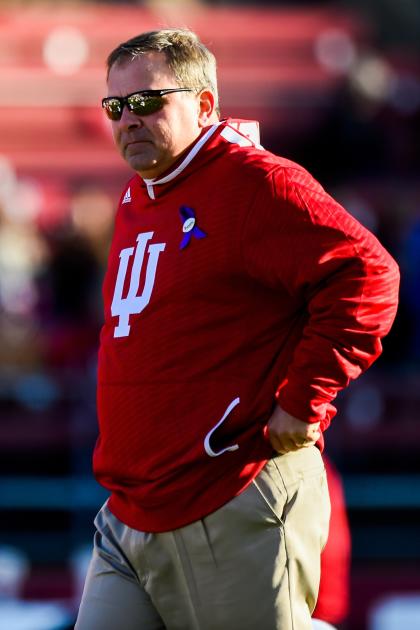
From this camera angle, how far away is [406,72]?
36.1 ft

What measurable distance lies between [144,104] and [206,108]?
0.21m

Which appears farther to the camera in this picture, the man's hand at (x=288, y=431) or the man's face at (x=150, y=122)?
the man's face at (x=150, y=122)

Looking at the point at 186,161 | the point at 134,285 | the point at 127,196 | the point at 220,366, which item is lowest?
the point at 220,366

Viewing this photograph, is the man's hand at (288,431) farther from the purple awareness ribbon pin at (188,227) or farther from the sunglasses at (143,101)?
the sunglasses at (143,101)

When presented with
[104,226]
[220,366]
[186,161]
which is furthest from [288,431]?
[104,226]

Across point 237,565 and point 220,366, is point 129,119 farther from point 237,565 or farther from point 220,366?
point 237,565

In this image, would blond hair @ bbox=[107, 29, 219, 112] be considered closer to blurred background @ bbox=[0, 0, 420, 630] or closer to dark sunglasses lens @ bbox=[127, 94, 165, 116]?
dark sunglasses lens @ bbox=[127, 94, 165, 116]

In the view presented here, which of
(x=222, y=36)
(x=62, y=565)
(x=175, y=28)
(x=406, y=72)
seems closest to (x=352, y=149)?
(x=406, y=72)

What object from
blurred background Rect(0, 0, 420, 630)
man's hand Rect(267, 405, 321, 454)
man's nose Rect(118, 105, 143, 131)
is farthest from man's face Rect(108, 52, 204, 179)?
blurred background Rect(0, 0, 420, 630)

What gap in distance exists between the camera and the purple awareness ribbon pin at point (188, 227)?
284cm

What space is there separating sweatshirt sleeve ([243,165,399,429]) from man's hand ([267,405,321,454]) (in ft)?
0.07

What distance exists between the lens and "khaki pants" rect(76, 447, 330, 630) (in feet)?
9.07

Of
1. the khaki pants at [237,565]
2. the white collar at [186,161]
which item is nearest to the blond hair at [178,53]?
the white collar at [186,161]

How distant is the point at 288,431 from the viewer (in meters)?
Answer: 2.73
